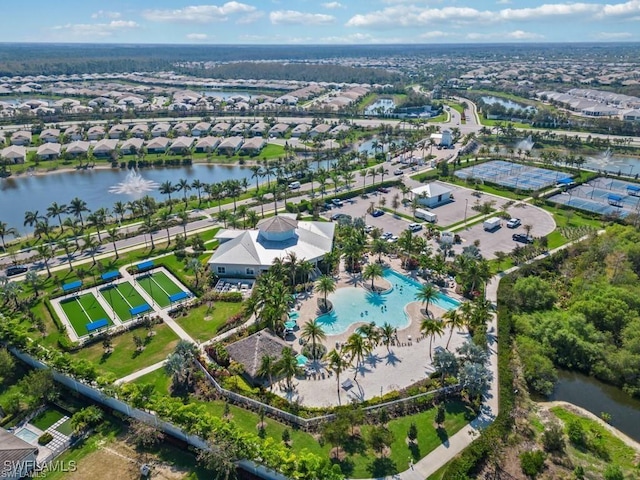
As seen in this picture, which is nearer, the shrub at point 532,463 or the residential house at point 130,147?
the shrub at point 532,463

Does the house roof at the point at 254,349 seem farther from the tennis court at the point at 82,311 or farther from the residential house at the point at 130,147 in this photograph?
the residential house at the point at 130,147

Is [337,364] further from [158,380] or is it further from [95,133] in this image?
[95,133]

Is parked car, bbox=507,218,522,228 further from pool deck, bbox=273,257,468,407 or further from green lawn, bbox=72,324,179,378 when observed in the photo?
green lawn, bbox=72,324,179,378

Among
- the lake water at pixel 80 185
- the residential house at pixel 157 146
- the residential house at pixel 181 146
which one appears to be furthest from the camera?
the residential house at pixel 157 146

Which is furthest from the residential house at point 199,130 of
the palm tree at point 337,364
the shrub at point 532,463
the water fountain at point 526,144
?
the shrub at point 532,463

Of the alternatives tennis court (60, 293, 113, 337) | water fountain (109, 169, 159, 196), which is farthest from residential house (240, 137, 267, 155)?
tennis court (60, 293, 113, 337)

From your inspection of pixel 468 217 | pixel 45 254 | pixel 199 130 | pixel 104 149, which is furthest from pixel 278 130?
pixel 45 254
